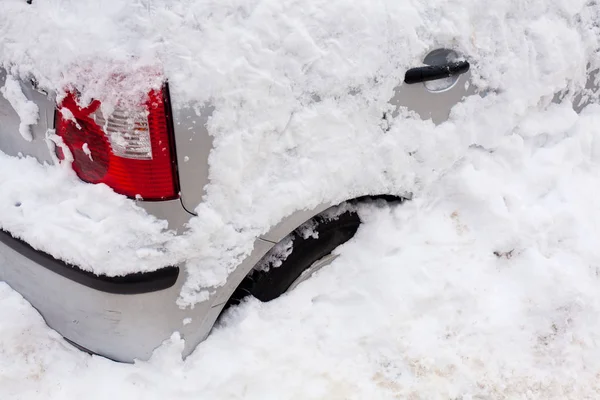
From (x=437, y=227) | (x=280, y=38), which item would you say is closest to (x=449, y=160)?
(x=437, y=227)

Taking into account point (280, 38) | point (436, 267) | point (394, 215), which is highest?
point (280, 38)

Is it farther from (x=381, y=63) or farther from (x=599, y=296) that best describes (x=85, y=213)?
(x=599, y=296)

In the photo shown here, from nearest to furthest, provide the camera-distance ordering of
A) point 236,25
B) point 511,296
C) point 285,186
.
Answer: point 236,25
point 285,186
point 511,296

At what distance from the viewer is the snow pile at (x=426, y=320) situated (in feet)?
6.43

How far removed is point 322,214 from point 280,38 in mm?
769

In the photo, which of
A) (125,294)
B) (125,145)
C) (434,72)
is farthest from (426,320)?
(125,145)

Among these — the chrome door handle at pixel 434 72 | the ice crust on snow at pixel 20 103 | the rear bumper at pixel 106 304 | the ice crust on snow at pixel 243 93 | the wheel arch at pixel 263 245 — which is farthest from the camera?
the chrome door handle at pixel 434 72

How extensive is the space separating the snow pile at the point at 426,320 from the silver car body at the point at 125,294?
7 centimetres

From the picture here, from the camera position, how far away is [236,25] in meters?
1.63

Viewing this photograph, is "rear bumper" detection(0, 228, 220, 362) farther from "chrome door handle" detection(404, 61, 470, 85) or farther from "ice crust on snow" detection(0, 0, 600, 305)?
"chrome door handle" detection(404, 61, 470, 85)

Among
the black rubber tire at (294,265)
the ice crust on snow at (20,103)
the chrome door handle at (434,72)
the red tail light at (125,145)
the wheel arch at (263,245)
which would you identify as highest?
the ice crust on snow at (20,103)

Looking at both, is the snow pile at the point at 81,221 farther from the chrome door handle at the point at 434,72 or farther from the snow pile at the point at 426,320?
the chrome door handle at the point at 434,72

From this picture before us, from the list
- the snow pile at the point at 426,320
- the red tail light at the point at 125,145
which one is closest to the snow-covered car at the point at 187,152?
the red tail light at the point at 125,145

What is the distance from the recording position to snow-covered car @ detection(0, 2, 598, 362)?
5.08 feet
